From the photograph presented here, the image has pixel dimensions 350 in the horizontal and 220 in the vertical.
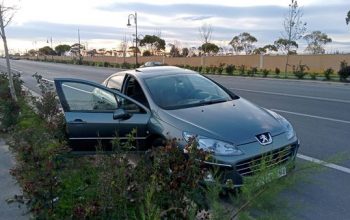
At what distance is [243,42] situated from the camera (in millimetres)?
86875

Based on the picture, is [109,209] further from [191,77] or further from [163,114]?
[191,77]

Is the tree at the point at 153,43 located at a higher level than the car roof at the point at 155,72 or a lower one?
higher

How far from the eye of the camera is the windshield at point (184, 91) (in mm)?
5195

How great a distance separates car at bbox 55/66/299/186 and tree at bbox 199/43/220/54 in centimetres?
6272

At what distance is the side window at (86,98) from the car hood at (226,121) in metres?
0.79

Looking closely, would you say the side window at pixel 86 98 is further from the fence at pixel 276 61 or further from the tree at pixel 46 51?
the tree at pixel 46 51

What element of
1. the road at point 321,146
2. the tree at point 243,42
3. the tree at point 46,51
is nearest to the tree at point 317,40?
the tree at point 243,42

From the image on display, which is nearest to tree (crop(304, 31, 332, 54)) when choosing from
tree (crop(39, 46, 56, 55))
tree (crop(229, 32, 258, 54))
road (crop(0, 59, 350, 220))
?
tree (crop(229, 32, 258, 54))

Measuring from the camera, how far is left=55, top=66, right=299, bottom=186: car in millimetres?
4125

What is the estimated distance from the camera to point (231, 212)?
2430mm

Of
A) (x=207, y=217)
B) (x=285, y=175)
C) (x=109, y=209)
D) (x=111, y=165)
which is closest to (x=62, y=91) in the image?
(x=111, y=165)

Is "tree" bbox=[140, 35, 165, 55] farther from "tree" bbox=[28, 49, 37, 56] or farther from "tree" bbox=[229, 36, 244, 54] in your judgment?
"tree" bbox=[28, 49, 37, 56]

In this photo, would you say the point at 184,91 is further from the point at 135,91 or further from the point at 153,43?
the point at 153,43

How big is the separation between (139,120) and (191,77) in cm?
155
